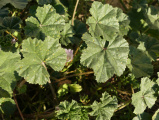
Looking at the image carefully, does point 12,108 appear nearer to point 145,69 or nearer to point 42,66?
point 42,66

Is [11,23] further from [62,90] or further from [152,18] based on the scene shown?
[152,18]

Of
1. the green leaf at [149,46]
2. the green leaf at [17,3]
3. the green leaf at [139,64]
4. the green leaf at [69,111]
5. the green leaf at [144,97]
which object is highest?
the green leaf at [17,3]

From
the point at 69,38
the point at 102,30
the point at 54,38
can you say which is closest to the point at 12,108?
the point at 54,38

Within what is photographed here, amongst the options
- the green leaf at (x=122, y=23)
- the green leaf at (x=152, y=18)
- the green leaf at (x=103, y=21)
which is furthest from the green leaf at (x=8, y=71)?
the green leaf at (x=152, y=18)

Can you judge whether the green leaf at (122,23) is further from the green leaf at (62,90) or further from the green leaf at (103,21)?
the green leaf at (62,90)

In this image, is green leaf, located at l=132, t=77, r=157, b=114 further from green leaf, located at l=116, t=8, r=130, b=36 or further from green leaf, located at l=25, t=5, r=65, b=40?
green leaf, located at l=25, t=5, r=65, b=40

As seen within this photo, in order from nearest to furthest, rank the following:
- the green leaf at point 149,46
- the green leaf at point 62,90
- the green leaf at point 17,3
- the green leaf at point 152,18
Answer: the green leaf at point 17,3
the green leaf at point 62,90
the green leaf at point 149,46
the green leaf at point 152,18
